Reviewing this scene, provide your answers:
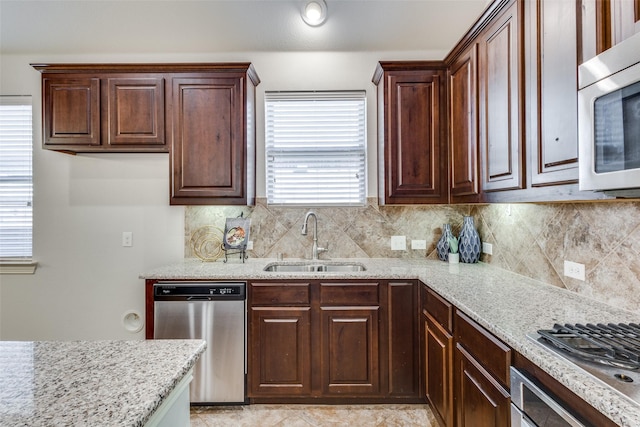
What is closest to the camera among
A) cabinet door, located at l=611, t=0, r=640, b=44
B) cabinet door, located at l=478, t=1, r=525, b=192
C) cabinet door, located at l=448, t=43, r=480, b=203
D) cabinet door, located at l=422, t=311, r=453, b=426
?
cabinet door, located at l=611, t=0, r=640, b=44

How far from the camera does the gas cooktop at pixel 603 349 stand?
31.9 inches

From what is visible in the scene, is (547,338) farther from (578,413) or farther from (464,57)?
(464,57)

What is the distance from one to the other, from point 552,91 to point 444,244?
1.55m

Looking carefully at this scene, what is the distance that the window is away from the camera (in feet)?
9.29

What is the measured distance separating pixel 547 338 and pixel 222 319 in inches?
72.7

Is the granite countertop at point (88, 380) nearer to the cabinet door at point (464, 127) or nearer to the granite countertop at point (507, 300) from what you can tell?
the granite countertop at point (507, 300)

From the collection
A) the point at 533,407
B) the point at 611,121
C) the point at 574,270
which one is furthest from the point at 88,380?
the point at 574,270

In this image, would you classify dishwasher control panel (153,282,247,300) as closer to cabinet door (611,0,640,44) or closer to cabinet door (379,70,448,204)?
cabinet door (379,70,448,204)

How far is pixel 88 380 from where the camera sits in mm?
761

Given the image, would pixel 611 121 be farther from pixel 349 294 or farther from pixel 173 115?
pixel 173 115

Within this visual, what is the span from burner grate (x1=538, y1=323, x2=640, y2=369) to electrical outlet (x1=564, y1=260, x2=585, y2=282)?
468 mm

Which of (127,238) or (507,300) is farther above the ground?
(127,238)

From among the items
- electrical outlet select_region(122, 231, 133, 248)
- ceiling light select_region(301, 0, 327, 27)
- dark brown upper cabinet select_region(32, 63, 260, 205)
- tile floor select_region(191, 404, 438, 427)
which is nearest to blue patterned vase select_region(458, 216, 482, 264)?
tile floor select_region(191, 404, 438, 427)

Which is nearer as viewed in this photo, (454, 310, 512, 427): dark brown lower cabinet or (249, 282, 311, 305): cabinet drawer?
(454, 310, 512, 427): dark brown lower cabinet
